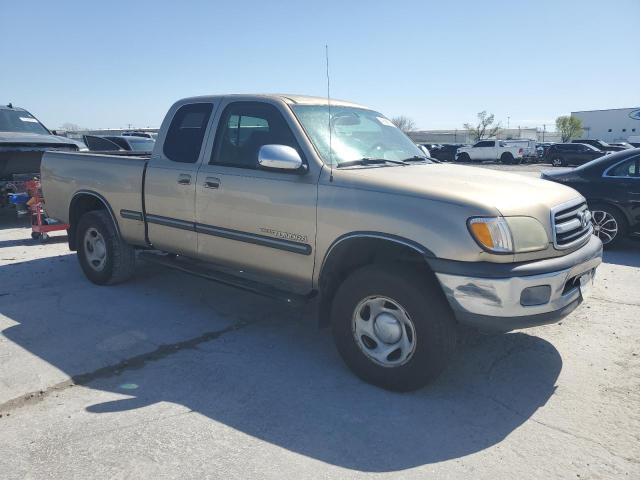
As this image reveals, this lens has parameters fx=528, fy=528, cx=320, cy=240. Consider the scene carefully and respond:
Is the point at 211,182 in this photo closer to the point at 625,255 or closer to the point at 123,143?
the point at 625,255

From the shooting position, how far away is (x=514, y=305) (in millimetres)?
3125

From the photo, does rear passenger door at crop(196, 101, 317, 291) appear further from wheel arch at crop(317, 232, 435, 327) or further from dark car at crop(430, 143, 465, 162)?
dark car at crop(430, 143, 465, 162)

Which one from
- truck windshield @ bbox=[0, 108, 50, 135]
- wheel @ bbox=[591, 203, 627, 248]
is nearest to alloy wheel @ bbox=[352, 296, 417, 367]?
Result: wheel @ bbox=[591, 203, 627, 248]

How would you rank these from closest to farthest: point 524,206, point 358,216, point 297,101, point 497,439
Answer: point 497,439, point 524,206, point 358,216, point 297,101

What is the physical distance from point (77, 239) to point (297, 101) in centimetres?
332

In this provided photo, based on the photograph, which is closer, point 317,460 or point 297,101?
point 317,460

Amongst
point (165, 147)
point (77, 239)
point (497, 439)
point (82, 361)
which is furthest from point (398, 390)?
point (77, 239)

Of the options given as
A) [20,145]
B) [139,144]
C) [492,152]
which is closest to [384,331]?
[20,145]

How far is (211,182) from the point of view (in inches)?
178

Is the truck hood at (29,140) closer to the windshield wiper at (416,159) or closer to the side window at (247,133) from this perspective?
the side window at (247,133)

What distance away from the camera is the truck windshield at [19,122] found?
10.8 metres

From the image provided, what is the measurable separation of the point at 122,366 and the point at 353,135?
253 cm

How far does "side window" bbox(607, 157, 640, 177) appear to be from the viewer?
7844 mm

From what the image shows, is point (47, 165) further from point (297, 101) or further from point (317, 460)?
point (317, 460)
